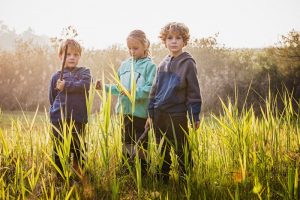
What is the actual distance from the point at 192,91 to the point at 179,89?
114 mm

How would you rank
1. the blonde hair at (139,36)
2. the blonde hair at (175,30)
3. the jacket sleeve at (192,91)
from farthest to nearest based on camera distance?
the blonde hair at (139,36), the blonde hair at (175,30), the jacket sleeve at (192,91)

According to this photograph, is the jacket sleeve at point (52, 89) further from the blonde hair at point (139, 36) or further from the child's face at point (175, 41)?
the child's face at point (175, 41)

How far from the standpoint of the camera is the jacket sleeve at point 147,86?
2.95m

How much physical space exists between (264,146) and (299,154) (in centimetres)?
31

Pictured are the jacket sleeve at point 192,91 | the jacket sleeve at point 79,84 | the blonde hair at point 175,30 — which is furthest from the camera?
the jacket sleeve at point 79,84

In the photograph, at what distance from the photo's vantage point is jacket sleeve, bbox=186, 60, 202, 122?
2.66m

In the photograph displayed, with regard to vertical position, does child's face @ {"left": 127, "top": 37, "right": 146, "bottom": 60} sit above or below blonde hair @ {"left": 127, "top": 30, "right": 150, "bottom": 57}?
below

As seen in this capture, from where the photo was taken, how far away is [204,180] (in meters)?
2.12

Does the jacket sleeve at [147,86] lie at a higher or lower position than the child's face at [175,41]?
lower

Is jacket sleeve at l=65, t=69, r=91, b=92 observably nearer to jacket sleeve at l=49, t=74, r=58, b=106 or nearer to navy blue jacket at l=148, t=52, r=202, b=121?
jacket sleeve at l=49, t=74, r=58, b=106

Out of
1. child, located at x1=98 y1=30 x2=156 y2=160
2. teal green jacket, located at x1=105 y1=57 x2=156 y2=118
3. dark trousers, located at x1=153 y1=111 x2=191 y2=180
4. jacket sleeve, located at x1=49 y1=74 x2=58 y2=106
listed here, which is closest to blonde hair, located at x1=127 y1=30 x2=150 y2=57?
child, located at x1=98 y1=30 x2=156 y2=160

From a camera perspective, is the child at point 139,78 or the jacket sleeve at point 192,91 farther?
the child at point 139,78

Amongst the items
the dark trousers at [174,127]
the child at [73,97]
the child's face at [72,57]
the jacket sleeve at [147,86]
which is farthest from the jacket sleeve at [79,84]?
the dark trousers at [174,127]

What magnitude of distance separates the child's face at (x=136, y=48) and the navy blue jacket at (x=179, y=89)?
0.34 metres
